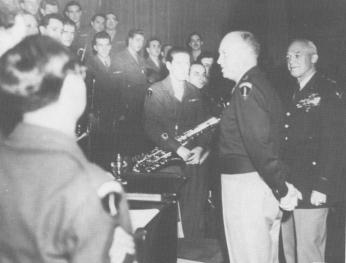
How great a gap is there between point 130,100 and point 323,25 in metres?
2.07

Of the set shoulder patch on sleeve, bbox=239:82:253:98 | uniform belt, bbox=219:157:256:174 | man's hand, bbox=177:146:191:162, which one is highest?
shoulder patch on sleeve, bbox=239:82:253:98

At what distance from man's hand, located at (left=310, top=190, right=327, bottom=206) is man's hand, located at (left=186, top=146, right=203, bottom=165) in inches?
48.2

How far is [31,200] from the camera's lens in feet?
2.46

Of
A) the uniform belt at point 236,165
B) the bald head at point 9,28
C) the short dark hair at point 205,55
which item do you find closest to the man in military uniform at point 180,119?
the short dark hair at point 205,55

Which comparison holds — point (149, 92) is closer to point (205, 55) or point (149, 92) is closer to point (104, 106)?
point (104, 106)

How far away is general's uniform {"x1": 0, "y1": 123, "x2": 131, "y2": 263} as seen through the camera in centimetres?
72

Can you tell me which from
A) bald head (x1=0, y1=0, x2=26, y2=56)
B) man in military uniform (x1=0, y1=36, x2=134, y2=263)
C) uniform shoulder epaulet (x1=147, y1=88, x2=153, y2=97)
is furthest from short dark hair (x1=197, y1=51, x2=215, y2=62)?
man in military uniform (x1=0, y1=36, x2=134, y2=263)

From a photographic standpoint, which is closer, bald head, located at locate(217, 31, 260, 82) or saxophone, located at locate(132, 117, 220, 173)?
bald head, located at locate(217, 31, 260, 82)

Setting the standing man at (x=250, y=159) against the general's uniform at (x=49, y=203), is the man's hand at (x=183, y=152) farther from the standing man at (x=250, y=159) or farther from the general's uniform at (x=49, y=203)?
the general's uniform at (x=49, y=203)

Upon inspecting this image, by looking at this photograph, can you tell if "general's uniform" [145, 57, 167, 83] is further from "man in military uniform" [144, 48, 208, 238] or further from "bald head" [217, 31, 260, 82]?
"bald head" [217, 31, 260, 82]

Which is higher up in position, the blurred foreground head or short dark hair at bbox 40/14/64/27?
short dark hair at bbox 40/14/64/27

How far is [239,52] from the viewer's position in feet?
6.72

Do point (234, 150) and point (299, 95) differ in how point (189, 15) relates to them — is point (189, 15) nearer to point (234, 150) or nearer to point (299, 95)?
point (299, 95)

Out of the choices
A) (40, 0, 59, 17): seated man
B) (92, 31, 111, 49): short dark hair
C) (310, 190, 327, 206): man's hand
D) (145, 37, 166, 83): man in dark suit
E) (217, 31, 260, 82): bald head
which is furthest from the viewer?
(145, 37, 166, 83): man in dark suit
